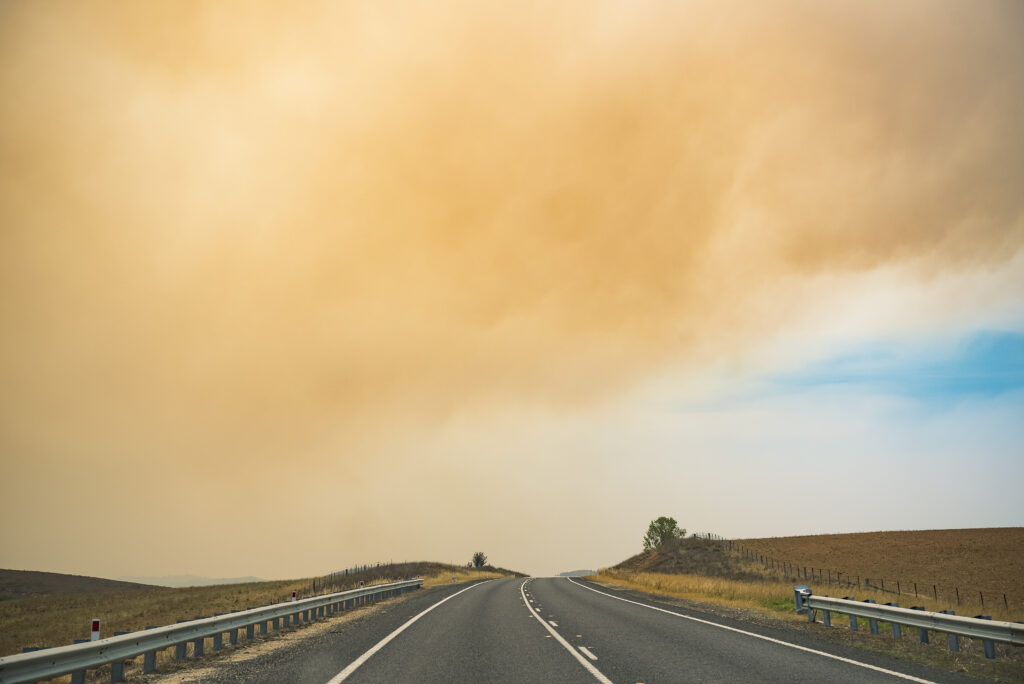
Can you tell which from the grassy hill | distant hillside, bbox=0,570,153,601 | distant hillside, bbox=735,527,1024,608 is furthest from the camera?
distant hillside, bbox=0,570,153,601

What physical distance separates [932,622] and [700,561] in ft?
230

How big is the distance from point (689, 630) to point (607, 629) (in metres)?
1.85

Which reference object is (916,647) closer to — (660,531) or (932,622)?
(932,622)

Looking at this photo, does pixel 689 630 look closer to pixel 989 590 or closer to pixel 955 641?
pixel 955 641

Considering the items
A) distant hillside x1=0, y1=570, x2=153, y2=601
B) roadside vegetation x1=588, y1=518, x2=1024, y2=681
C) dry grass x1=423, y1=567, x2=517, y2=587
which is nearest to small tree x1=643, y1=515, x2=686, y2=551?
roadside vegetation x1=588, y1=518, x2=1024, y2=681

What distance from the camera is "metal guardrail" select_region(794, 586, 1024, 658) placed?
33.8 feet

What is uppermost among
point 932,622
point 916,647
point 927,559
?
point 932,622

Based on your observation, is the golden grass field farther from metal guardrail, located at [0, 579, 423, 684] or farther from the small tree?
the small tree

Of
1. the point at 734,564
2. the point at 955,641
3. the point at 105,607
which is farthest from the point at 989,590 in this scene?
the point at 105,607

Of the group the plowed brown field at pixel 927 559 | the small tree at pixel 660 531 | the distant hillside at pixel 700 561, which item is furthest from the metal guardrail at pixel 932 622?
the small tree at pixel 660 531

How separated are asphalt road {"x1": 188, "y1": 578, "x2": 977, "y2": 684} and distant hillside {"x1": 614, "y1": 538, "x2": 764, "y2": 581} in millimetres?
53237

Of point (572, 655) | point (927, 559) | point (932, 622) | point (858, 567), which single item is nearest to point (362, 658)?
point (572, 655)

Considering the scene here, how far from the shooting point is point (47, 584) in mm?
74250

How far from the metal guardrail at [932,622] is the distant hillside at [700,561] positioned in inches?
2011
